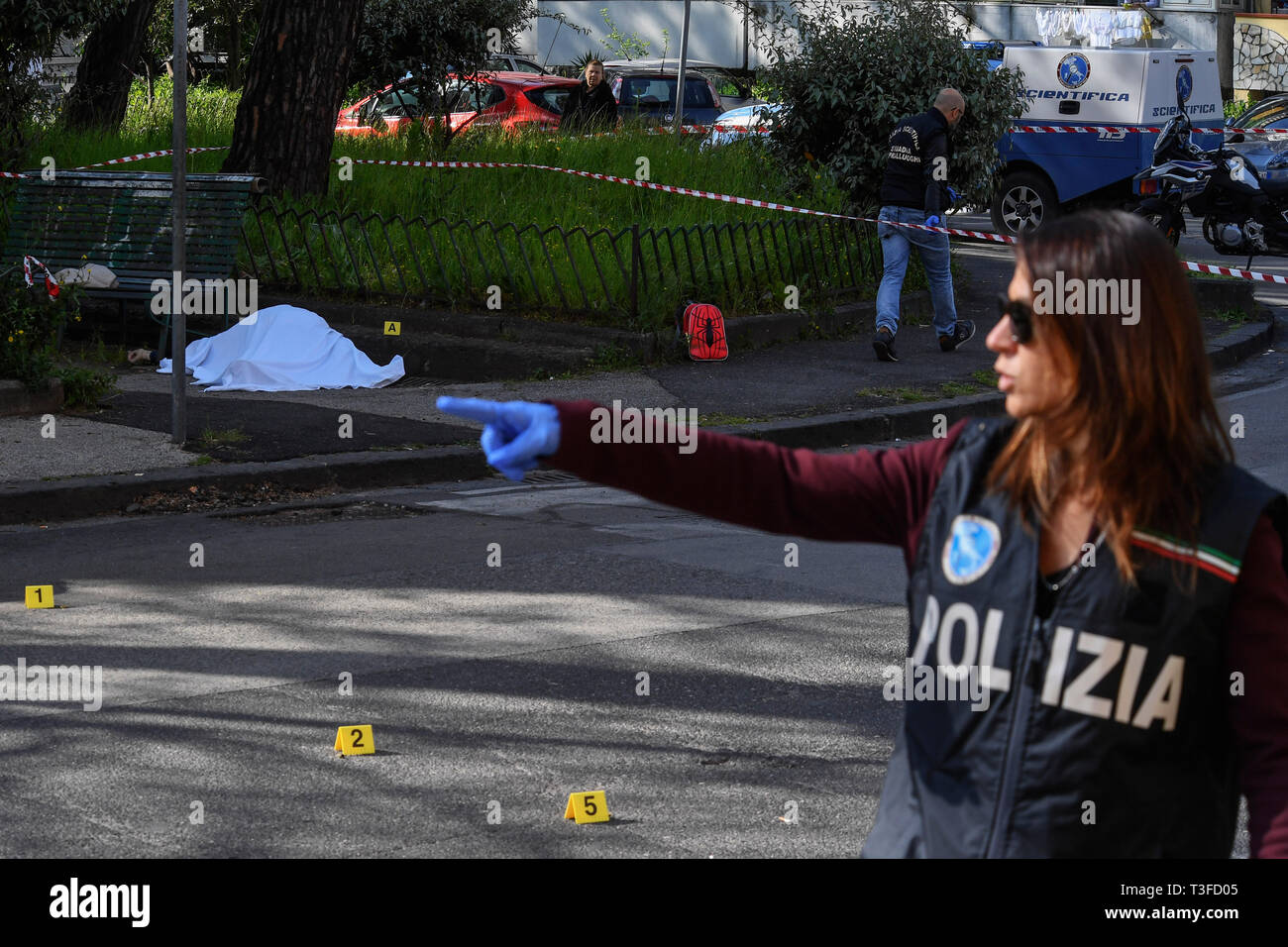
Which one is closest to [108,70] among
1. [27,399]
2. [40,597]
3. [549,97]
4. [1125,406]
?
[549,97]

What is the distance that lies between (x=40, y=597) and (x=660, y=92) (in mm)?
24039

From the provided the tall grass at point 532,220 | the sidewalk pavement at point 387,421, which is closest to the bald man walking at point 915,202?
the sidewalk pavement at point 387,421

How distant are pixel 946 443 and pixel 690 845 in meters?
2.29

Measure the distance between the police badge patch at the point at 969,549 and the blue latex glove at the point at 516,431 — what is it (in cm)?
51

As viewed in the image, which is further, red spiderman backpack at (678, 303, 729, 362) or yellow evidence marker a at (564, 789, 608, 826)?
red spiderman backpack at (678, 303, 729, 362)

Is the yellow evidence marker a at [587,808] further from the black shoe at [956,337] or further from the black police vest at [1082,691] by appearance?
the black shoe at [956,337]

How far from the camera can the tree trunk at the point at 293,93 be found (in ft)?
47.7

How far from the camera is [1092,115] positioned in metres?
20.2

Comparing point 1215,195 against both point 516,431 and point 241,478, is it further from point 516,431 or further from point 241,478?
point 516,431

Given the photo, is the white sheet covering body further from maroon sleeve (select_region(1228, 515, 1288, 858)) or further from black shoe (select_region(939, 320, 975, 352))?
maroon sleeve (select_region(1228, 515, 1288, 858))

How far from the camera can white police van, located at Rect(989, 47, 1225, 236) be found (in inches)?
784

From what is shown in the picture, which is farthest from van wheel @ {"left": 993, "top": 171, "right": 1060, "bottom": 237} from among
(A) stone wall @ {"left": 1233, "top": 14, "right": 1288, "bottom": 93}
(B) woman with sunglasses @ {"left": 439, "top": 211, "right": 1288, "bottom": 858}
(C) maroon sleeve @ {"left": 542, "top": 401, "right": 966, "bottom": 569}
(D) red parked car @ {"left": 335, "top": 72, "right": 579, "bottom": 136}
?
(A) stone wall @ {"left": 1233, "top": 14, "right": 1288, "bottom": 93}

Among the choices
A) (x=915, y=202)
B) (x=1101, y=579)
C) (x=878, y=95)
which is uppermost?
(x=878, y=95)

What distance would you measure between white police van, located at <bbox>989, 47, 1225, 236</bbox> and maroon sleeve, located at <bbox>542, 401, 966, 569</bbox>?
59.5ft
